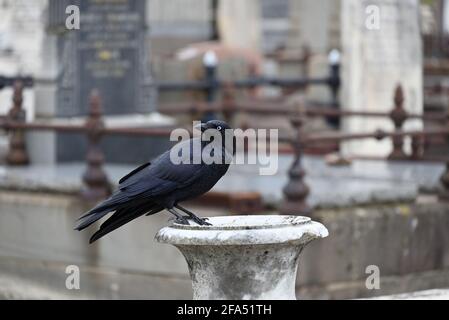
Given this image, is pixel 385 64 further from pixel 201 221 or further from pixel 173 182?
pixel 201 221

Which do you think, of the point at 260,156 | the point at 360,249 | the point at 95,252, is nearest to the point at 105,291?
the point at 95,252

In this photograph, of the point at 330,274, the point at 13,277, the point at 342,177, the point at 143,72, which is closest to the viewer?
the point at 330,274

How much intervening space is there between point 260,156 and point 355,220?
373 cm

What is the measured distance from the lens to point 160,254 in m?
11.1

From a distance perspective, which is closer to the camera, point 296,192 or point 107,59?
point 296,192

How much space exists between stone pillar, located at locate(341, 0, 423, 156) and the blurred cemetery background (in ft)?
0.06

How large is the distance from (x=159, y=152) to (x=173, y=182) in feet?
26.0

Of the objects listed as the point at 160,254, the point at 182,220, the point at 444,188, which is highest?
the point at 182,220

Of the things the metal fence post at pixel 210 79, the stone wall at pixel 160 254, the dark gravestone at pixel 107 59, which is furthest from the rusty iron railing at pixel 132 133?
the metal fence post at pixel 210 79

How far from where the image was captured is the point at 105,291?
36.7 ft

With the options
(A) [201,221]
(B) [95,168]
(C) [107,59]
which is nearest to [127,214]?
(A) [201,221]

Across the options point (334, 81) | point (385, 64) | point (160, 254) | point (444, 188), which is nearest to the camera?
point (160, 254)

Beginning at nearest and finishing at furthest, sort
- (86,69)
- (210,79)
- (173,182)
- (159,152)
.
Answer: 1. (173,182)
2. (86,69)
3. (159,152)
4. (210,79)

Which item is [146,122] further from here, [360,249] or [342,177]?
[360,249]
